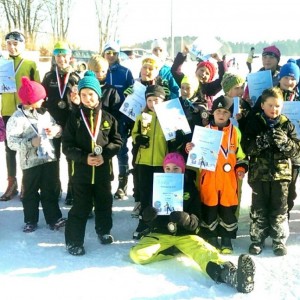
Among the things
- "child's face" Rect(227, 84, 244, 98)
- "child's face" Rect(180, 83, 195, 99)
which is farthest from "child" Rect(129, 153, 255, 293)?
"child's face" Rect(227, 84, 244, 98)

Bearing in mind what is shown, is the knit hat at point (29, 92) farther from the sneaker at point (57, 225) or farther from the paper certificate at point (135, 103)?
the sneaker at point (57, 225)

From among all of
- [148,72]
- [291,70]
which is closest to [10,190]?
[148,72]

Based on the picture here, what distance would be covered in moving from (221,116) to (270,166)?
26.7 inches

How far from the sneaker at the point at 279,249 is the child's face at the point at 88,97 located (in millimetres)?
2279

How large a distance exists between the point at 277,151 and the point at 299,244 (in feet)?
3.58

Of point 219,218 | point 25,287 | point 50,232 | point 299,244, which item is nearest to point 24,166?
point 50,232

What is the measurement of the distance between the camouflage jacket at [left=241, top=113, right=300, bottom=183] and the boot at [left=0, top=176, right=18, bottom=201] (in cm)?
337

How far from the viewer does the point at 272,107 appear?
4207 mm

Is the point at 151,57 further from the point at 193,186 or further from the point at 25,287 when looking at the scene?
the point at 25,287

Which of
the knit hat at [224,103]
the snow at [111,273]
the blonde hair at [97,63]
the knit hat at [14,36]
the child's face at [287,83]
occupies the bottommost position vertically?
the snow at [111,273]

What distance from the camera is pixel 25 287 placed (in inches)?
145

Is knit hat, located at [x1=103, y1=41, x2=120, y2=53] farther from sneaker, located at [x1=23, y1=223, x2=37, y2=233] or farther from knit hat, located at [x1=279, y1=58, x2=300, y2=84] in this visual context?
sneaker, located at [x1=23, y1=223, x2=37, y2=233]

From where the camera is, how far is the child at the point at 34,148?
4.73 meters

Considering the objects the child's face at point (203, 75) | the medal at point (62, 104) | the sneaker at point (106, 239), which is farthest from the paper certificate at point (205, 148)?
the medal at point (62, 104)
